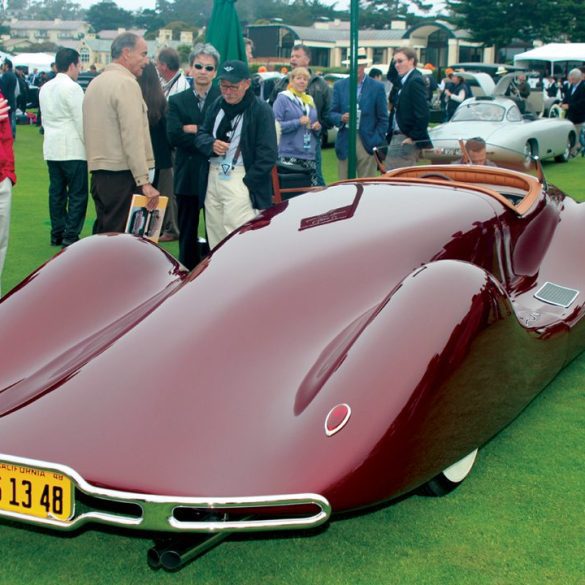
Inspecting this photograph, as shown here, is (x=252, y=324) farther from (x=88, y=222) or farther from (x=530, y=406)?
(x=88, y=222)

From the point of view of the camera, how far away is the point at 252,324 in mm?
3518

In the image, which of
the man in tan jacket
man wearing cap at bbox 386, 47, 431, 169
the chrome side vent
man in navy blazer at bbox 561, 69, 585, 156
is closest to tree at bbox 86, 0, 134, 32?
man in navy blazer at bbox 561, 69, 585, 156

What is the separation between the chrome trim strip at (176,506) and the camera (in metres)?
2.75

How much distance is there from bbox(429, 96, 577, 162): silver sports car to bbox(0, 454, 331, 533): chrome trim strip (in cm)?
1042

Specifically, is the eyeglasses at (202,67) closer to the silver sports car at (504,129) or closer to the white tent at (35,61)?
the silver sports car at (504,129)

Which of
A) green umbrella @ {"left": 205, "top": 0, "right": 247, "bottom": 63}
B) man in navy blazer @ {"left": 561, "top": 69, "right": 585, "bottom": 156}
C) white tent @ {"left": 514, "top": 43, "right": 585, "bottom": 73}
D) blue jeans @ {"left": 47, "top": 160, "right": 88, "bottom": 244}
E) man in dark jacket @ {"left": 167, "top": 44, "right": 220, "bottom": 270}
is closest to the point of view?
man in dark jacket @ {"left": 167, "top": 44, "right": 220, "bottom": 270}

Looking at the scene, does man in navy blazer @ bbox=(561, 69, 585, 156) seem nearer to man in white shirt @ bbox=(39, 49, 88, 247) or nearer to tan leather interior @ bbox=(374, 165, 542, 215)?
man in white shirt @ bbox=(39, 49, 88, 247)

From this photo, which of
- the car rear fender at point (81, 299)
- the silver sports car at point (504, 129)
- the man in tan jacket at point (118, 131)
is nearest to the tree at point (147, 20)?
the silver sports car at point (504, 129)

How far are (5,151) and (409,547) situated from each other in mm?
4025

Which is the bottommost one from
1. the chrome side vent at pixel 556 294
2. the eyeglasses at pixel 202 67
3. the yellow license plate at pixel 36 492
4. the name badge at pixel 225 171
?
the chrome side vent at pixel 556 294

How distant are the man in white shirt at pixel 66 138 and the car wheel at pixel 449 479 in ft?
18.4

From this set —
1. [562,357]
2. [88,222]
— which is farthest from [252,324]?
[88,222]

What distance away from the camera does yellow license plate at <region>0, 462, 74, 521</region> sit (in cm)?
284

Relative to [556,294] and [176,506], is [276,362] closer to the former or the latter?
[176,506]
